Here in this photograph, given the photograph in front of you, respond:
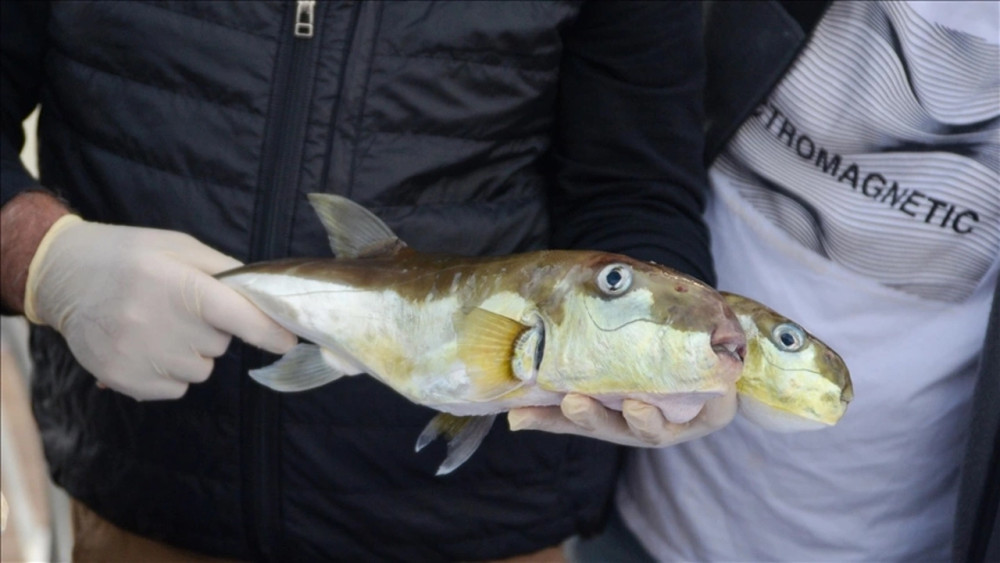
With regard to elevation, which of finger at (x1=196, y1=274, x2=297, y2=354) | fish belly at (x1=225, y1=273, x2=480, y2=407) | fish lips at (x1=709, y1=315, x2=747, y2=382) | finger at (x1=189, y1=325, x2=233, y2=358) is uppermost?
fish lips at (x1=709, y1=315, x2=747, y2=382)

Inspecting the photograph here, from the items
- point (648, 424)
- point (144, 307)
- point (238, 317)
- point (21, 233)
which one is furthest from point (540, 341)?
point (21, 233)

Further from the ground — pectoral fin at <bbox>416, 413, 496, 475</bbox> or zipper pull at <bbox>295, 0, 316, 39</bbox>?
zipper pull at <bbox>295, 0, 316, 39</bbox>

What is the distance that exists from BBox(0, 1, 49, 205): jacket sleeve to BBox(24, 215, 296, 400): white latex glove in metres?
0.09

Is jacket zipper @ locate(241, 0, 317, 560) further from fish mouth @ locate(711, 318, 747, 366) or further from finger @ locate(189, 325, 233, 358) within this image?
fish mouth @ locate(711, 318, 747, 366)

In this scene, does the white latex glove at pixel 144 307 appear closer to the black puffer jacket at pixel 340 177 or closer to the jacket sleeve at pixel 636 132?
the black puffer jacket at pixel 340 177

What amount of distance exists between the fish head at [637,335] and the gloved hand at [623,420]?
34 millimetres

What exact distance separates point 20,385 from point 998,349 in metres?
1.39

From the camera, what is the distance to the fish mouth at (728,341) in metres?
1.00

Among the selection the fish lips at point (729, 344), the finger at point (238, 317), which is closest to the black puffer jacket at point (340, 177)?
the finger at point (238, 317)

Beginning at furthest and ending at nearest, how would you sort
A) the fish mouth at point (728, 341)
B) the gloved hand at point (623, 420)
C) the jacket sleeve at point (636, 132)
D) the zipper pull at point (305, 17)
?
the jacket sleeve at point (636, 132) < the zipper pull at point (305, 17) < the gloved hand at point (623, 420) < the fish mouth at point (728, 341)

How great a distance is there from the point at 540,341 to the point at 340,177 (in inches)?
16.4

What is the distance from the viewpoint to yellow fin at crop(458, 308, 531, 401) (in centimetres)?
106

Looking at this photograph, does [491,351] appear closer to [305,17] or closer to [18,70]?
[305,17]

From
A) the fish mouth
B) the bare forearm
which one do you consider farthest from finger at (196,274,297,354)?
the fish mouth
